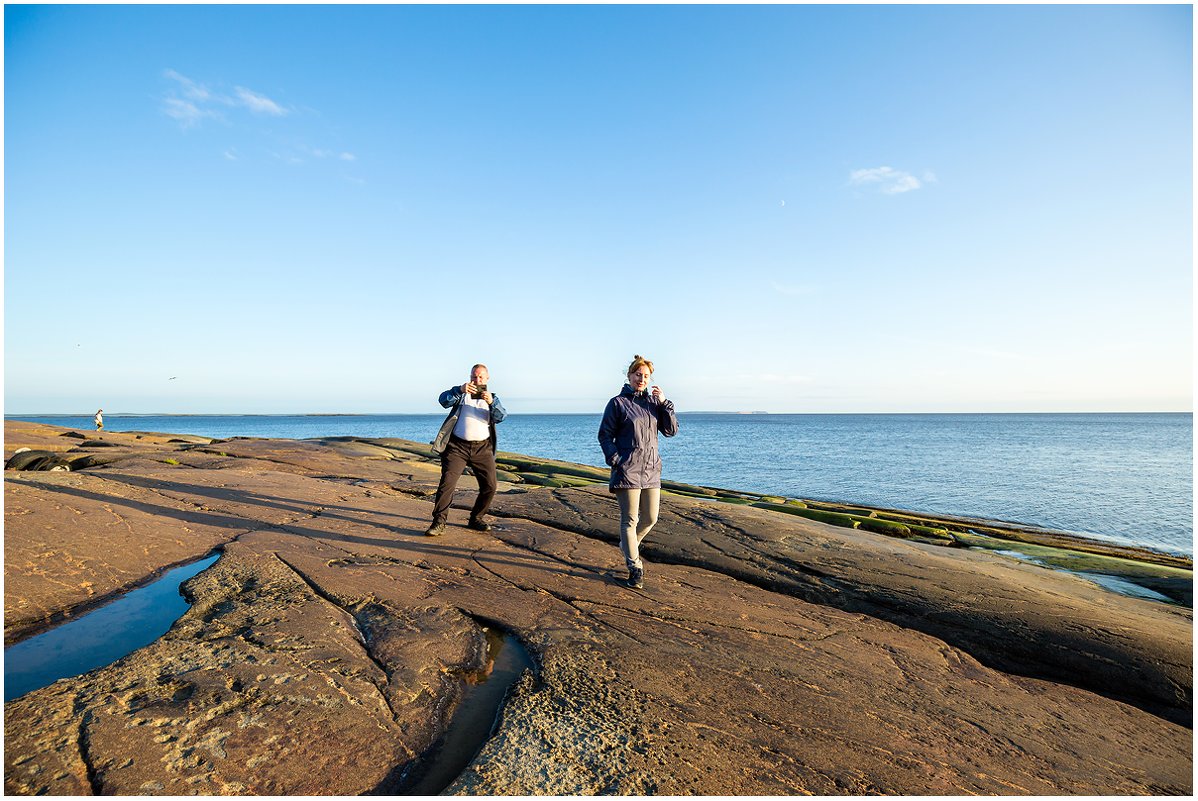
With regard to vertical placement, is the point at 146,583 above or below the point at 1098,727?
above

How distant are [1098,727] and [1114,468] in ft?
143

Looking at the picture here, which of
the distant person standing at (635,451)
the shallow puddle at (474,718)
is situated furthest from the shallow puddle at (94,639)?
the distant person standing at (635,451)

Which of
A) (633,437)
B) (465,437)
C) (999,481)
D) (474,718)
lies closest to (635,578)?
(633,437)

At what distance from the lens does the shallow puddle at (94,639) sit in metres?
3.97

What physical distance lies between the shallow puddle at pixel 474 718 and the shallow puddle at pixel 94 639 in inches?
105

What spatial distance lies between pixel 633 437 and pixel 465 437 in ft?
9.29

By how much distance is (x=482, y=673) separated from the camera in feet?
14.3

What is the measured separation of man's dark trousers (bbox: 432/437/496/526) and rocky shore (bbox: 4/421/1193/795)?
65 centimetres

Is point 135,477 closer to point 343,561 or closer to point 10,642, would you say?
point 343,561

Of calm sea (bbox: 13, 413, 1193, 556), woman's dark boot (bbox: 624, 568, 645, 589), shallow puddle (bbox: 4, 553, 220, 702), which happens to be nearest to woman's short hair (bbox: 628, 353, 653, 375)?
woman's dark boot (bbox: 624, 568, 645, 589)

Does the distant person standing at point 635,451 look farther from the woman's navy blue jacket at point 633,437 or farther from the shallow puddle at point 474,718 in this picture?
the shallow puddle at point 474,718

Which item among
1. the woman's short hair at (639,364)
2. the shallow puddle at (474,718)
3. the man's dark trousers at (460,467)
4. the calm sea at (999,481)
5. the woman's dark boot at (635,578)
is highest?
the woman's short hair at (639,364)

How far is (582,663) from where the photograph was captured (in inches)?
177

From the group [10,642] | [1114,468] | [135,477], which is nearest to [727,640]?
[10,642]
